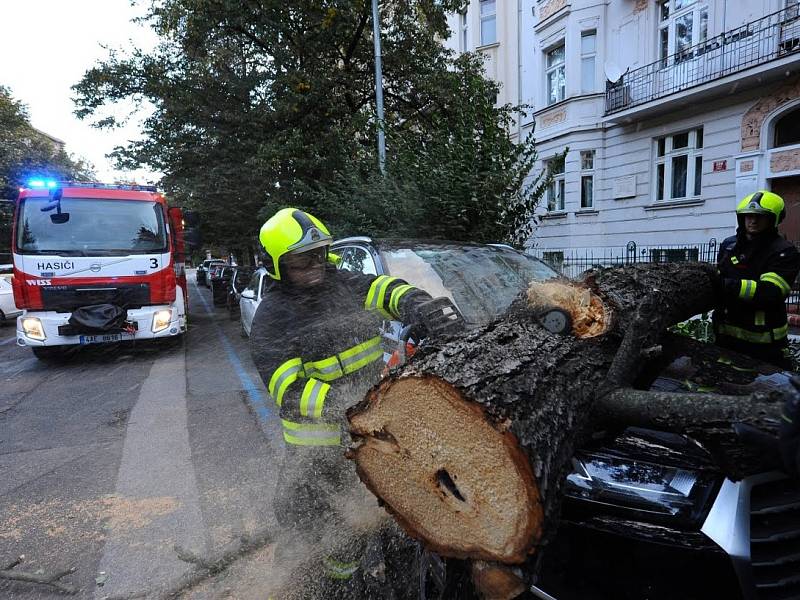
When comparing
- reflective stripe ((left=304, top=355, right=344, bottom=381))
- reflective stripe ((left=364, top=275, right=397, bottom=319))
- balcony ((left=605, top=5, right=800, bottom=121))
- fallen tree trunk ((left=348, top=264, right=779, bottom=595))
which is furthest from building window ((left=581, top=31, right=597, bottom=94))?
fallen tree trunk ((left=348, top=264, right=779, bottom=595))

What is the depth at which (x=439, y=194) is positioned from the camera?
22.2ft

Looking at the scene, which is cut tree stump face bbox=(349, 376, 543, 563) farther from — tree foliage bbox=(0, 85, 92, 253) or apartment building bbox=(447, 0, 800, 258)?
tree foliage bbox=(0, 85, 92, 253)

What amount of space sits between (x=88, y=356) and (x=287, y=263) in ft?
25.5

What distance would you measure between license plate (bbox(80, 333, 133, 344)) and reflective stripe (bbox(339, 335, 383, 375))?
6.54 meters

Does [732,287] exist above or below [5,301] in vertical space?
above

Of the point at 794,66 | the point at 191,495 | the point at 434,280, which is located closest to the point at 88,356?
the point at 191,495

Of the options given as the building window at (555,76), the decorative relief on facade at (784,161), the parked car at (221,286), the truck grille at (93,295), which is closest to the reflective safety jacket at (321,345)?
the truck grille at (93,295)

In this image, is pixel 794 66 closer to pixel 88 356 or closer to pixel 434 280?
pixel 434 280

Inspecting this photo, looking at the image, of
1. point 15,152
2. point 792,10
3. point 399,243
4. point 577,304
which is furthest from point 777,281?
point 15,152

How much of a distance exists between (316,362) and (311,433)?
1.15 feet

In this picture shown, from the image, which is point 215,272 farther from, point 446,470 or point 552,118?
point 446,470

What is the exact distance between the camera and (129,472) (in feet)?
12.5

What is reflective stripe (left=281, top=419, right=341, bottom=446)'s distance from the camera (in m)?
2.22

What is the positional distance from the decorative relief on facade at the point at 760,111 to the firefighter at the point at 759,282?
10001mm
